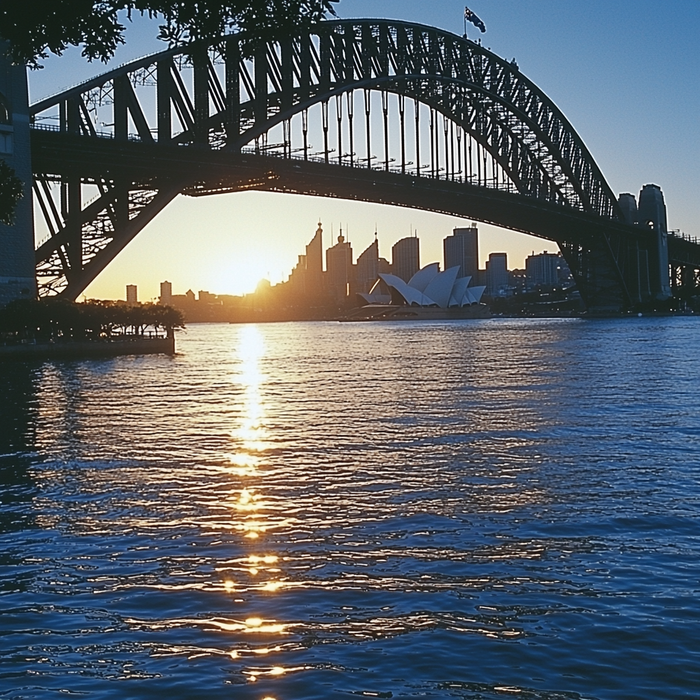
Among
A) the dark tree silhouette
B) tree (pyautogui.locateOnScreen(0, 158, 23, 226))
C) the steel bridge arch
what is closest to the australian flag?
the steel bridge arch

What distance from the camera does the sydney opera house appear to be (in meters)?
164

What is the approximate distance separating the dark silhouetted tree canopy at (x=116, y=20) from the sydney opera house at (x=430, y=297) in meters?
154

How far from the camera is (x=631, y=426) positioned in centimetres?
2138

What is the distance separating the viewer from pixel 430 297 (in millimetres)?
165875

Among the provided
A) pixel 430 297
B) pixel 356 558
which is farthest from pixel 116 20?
pixel 430 297

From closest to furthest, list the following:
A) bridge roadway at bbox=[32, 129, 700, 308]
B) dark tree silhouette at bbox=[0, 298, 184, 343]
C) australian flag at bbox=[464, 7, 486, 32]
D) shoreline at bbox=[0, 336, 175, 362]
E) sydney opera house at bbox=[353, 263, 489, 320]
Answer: dark tree silhouette at bbox=[0, 298, 184, 343] < bridge roadway at bbox=[32, 129, 700, 308] < shoreline at bbox=[0, 336, 175, 362] < australian flag at bbox=[464, 7, 486, 32] < sydney opera house at bbox=[353, 263, 489, 320]

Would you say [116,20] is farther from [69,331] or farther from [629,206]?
[629,206]

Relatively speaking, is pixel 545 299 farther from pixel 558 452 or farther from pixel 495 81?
pixel 558 452

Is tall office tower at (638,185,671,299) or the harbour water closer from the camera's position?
the harbour water

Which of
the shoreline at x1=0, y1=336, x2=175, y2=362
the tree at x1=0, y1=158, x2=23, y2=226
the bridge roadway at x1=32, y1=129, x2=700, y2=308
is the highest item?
the bridge roadway at x1=32, y1=129, x2=700, y2=308

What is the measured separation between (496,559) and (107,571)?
3732mm

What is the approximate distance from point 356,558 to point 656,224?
4390 inches

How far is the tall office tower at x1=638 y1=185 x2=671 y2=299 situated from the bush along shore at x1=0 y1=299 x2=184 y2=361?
6727 centimetres

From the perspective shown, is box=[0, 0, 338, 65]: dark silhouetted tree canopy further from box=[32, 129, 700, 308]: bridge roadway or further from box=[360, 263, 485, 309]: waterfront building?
box=[360, 263, 485, 309]: waterfront building
